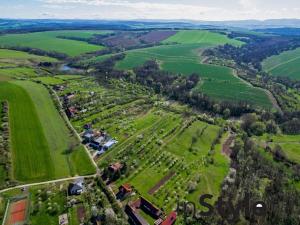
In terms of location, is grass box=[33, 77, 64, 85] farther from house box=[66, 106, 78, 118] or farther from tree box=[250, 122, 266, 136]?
tree box=[250, 122, 266, 136]

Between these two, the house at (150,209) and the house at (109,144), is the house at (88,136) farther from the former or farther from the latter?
the house at (150,209)

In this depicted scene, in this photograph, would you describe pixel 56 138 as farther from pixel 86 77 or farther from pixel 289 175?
pixel 86 77

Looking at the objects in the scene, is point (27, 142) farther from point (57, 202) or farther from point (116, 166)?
point (57, 202)

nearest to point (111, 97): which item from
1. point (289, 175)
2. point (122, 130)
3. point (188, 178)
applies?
point (122, 130)

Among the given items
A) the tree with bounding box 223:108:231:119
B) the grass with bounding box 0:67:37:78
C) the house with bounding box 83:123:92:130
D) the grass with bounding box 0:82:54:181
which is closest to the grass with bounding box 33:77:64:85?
the grass with bounding box 0:67:37:78

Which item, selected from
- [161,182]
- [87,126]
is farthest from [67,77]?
[161,182]

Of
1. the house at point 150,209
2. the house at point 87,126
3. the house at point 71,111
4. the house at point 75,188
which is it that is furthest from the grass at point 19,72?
the house at point 150,209
